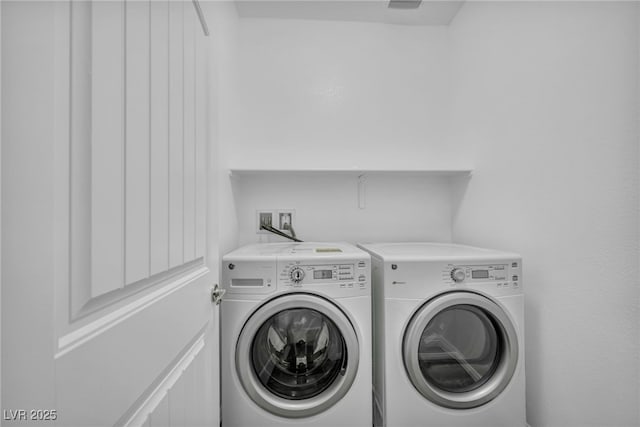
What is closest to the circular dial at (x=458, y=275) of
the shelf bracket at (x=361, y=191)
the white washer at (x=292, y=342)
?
the white washer at (x=292, y=342)

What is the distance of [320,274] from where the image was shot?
1300 mm

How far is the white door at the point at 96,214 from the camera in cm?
32

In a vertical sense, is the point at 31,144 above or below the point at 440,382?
above

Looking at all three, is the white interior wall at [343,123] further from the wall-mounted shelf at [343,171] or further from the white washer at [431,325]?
the white washer at [431,325]

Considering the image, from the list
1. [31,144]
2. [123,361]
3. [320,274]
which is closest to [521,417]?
[320,274]

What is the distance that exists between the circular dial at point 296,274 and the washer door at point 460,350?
559mm

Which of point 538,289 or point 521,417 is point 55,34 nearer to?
point 538,289

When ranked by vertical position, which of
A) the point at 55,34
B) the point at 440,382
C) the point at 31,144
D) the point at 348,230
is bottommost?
the point at 440,382

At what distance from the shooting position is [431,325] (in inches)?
53.0

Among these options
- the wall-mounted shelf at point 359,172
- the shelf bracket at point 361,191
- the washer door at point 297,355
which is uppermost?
the wall-mounted shelf at point 359,172

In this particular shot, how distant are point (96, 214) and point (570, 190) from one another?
164cm

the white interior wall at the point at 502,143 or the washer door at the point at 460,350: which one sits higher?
the white interior wall at the point at 502,143

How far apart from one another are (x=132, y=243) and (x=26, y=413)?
0.84ft

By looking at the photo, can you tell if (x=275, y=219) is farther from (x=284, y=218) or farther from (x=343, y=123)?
(x=343, y=123)
